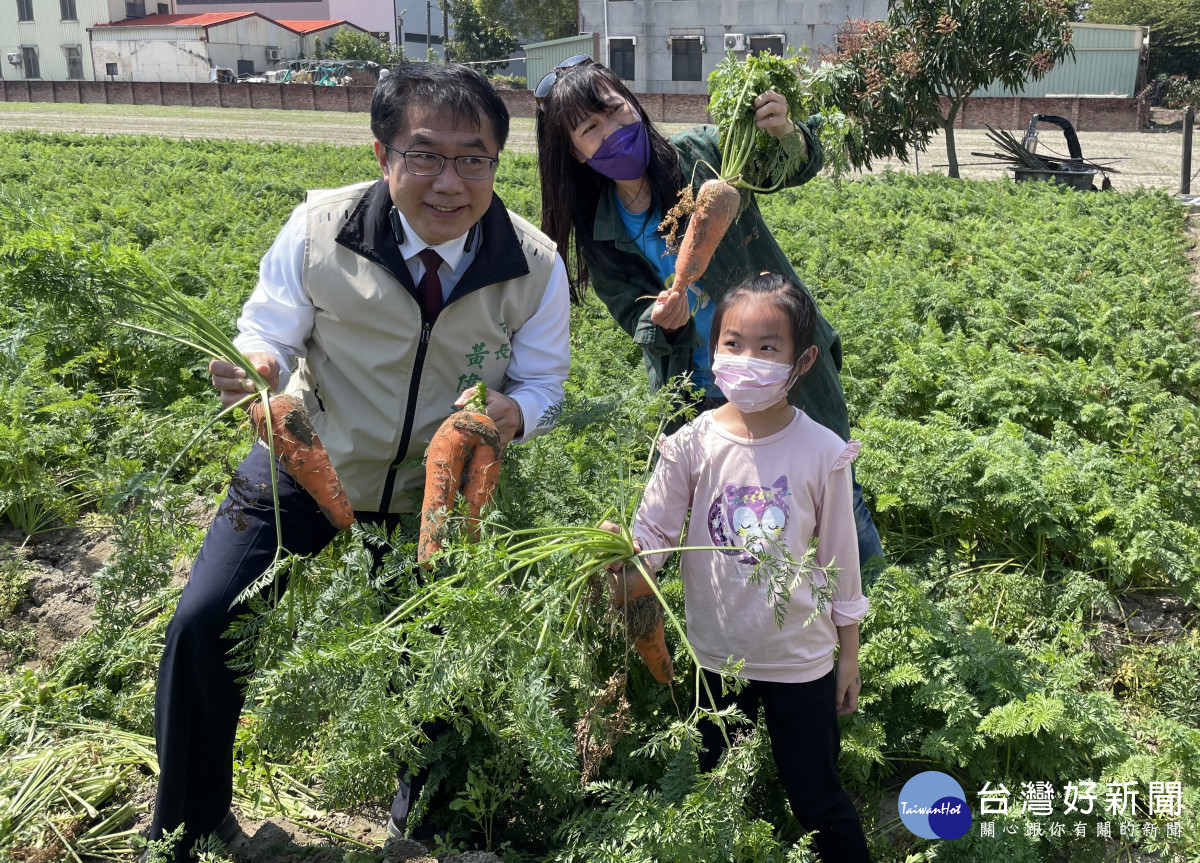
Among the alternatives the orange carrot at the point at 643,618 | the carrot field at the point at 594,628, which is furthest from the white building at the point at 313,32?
the orange carrot at the point at 643,618

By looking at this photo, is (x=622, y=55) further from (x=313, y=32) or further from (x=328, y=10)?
(x=328, y=10)

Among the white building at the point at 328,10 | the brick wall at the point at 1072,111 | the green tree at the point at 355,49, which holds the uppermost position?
the white building at the point at 328,10

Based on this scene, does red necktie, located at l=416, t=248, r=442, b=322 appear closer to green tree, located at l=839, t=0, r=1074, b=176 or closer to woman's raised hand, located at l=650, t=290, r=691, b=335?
woman's raised hand, located at l=650, t=290, r=691, b=335

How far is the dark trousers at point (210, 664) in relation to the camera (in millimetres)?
2393

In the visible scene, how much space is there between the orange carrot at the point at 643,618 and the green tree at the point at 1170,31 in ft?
146

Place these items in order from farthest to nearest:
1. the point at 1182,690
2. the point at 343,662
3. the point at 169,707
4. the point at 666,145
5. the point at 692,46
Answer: the point at 692,46 < the point at 1182,690 < the point at 666,145 < the point at 169,707 < the point at 343,662

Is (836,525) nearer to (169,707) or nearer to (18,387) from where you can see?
(169,707)

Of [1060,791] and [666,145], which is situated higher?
[666,145]

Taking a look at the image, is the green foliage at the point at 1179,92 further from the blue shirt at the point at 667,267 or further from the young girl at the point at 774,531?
the young girl at the point at 774,531

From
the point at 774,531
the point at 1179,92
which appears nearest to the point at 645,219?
the point at 774,531

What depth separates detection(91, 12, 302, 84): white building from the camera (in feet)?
164

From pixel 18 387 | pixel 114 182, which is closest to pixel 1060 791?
pixel 18 387

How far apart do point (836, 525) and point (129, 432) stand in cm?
361

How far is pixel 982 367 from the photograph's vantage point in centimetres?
571
